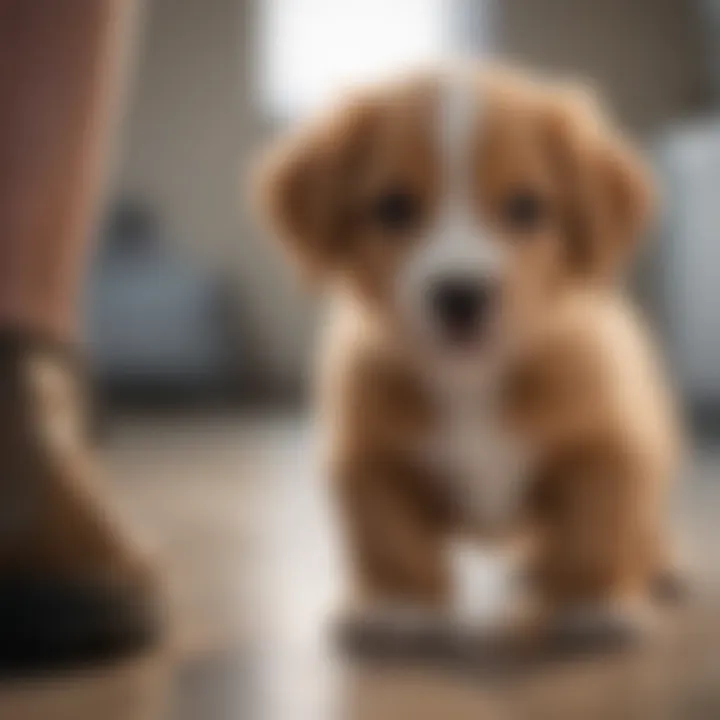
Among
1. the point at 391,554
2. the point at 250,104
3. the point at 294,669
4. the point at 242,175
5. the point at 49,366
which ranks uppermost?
the point at 250,104

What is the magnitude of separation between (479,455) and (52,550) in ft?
1.03

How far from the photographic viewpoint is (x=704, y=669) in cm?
89

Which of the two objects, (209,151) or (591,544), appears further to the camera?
(209,151)

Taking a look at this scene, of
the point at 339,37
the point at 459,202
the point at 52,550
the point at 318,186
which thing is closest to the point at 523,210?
the point at 459,202

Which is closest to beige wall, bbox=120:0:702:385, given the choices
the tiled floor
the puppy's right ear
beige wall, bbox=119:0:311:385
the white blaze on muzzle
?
beige wall, bbox=119:0:311:385

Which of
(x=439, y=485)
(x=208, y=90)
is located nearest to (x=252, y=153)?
(x=208, y=90)

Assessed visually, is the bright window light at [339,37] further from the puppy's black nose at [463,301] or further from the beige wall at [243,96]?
the puppy's black nose at [463,301]

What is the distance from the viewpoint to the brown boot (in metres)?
0.89

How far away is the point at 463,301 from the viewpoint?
3.26 feet

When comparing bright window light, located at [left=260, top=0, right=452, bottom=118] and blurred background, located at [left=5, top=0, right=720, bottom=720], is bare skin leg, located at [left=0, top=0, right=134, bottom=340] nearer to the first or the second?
blurred background, located at [left=5, top=0, right=720, bottom=720]

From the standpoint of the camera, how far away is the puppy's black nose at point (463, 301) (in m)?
0.99

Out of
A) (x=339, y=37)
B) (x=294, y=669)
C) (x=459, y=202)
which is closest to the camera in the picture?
(x=294, y=669)

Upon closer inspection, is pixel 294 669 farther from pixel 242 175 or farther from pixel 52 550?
pixel 242 175

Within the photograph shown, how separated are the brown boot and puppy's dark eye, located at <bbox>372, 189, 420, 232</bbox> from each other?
0.82ft
